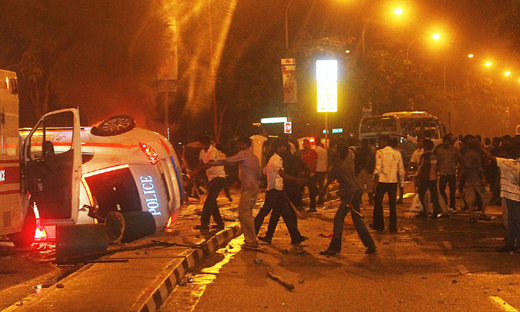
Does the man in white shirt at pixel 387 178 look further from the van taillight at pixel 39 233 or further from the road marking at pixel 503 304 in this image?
the van taillight at pixel 39 233

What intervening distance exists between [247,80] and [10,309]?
31.0 m

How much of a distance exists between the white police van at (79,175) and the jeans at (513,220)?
18.0 ft

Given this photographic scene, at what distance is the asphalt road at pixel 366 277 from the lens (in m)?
7.98

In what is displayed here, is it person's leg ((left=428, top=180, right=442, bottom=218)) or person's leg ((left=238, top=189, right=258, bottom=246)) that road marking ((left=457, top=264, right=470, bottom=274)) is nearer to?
person's leg ((left=238, top=189, right=258, bottom=246))

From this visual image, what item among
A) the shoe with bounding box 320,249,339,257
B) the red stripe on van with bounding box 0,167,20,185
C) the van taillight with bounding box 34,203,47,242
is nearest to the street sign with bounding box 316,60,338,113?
the shoe with bounding box 320,249,339,257

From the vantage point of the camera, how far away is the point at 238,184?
12.9 metres

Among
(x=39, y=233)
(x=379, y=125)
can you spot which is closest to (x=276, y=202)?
(x=39, y=233)

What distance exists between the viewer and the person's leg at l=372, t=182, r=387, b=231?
13891 millimetres

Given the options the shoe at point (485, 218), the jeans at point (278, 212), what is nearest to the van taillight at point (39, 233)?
the jeans at point (278, 212)

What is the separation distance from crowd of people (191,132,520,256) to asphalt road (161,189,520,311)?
442 mm

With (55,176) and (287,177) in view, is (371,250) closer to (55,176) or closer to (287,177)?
(287,177)

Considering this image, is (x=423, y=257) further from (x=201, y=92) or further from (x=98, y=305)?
(x=201, y=92)

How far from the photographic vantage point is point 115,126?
1188cm

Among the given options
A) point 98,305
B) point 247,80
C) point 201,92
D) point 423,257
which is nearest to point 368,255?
point 423,257
